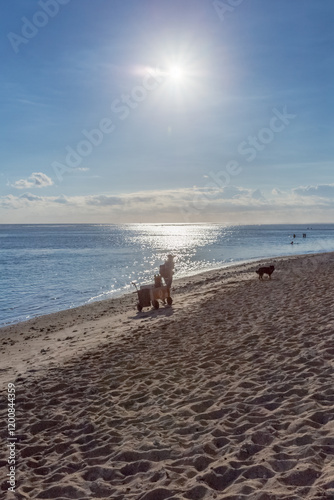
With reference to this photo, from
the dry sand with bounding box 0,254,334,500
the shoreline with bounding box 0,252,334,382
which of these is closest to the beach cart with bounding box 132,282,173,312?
the shoreline with bounding box 0,252,334,382

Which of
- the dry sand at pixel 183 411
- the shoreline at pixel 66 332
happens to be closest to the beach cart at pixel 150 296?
the shoreline at pixel 66 332

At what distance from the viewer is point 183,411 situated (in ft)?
19.3

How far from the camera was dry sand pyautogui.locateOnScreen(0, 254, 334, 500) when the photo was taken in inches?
166

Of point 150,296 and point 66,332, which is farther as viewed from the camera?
point 150,296

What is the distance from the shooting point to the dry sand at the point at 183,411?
4.21m

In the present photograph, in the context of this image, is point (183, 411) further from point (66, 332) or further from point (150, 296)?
point (150, 296)

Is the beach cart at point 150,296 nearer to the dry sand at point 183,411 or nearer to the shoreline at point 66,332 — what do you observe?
the shoreline at point 66,332

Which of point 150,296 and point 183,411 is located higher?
point 150,296

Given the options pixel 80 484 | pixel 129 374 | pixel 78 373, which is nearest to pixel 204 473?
pixel 80 484

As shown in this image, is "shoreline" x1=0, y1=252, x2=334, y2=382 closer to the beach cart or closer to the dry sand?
the dry sand

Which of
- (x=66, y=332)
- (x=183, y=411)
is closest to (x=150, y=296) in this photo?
(x=66, y=332)

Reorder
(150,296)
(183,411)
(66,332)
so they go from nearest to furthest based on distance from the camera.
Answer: (183,411), (66,332), (150,296)

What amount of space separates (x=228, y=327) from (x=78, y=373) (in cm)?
450

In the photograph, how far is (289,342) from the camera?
8477mm
